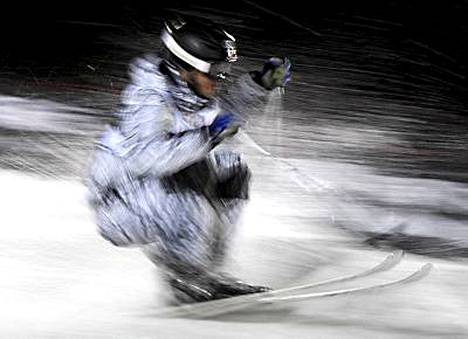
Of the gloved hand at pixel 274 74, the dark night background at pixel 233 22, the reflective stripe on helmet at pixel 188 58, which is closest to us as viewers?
the reflective stripe on helmet at pixel 188 58

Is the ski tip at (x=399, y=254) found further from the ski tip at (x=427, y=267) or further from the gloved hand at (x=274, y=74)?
the gloved hand at (x=274, y=74)

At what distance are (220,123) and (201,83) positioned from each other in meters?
0.07

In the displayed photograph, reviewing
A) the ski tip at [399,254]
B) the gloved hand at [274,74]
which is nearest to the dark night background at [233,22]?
the gloved hand at [274,74]

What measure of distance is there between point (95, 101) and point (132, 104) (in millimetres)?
160

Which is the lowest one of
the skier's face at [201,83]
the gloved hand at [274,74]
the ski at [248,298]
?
the ski at [248,298]

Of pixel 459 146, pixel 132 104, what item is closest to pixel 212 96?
pixel 132 104

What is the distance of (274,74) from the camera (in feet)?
5.63

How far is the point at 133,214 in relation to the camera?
5.22ft

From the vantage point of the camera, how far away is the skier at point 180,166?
1.55 meters

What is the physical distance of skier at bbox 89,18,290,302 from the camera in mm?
1555

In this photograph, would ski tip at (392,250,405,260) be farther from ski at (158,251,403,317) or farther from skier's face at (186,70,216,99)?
skier's face at (186,70,216,99)

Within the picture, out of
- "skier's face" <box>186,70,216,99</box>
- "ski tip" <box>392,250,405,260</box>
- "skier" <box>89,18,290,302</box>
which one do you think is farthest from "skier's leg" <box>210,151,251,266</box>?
"ski tip" <box>392,250,405,260</box>

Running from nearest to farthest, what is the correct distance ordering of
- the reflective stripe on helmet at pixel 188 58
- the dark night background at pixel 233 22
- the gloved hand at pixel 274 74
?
the reflective stripe on helmet at pixel 188 58 < the gloved hand at pixel 274 74 < the dark night background at pixel 233 22

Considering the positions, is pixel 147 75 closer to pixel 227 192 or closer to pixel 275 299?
pixel 227 192
